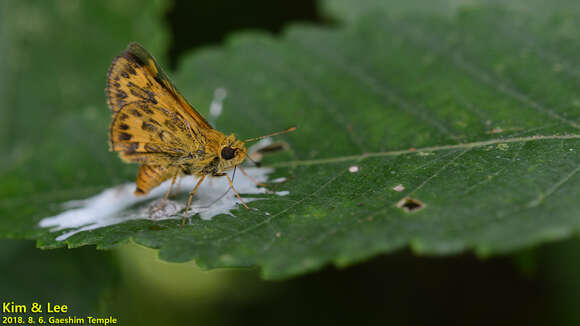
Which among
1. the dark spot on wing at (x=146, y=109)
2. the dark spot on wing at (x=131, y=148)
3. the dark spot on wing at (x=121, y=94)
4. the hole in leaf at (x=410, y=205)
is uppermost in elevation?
the dark spot on wing at (x=121, y=94)

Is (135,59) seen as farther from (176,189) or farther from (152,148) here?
(176,189)

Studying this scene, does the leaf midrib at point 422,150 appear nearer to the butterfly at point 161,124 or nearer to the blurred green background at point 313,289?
the butterfly at point 161,124

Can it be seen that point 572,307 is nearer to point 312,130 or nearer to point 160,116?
point 312,130

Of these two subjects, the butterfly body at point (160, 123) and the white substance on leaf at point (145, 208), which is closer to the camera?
the white substance on leaf at point (145, 208)

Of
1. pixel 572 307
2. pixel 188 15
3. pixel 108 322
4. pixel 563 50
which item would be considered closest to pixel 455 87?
pixel 563 50

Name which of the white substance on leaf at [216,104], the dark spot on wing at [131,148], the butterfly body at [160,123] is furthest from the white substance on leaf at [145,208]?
the white substance on leaf at [216,104]

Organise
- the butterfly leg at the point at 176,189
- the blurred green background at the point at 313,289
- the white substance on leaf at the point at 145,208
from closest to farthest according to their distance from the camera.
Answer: the white substance on leaf at the point at 145,208 → the butterfly leg at the point at 176,189 → the blurred green background at the point at 313,289

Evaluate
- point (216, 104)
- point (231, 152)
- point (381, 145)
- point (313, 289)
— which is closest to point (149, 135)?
point (231, 152)

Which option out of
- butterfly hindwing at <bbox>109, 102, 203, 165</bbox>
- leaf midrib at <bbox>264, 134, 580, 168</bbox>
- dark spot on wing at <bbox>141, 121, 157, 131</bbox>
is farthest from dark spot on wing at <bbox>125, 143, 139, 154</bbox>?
leaf midrib at <bbox>264, 134, 580, 168</bbox>
